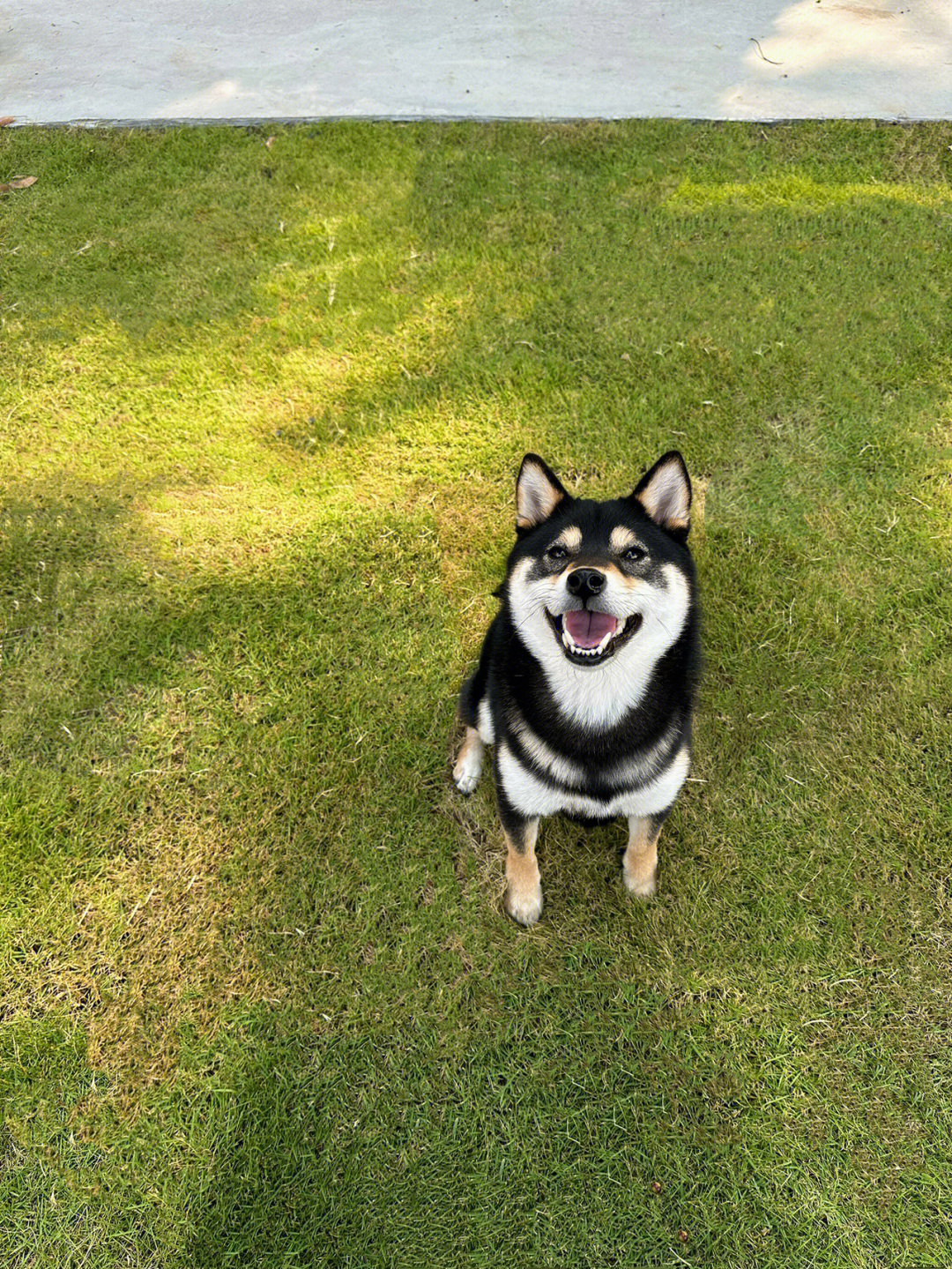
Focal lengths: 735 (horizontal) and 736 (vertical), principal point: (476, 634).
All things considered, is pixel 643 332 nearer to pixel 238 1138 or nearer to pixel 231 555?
pixel 231 555

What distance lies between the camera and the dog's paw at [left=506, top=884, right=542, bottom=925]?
9.09 feet

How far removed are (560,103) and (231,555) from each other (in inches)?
172

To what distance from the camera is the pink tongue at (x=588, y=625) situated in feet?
7.38

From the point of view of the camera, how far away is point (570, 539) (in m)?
2.34

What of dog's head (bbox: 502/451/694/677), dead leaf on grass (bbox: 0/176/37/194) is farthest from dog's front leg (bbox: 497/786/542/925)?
dead leaf on grass (bbox: 0/176/37/194)

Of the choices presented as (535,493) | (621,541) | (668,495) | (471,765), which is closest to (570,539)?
(621,541)

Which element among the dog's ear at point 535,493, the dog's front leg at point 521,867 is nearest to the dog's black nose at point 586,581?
the dog's ear at point 535,493

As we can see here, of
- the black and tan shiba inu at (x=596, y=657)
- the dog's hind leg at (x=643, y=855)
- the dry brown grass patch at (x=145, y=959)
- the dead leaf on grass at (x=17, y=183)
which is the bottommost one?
the dry brown grass patch at (x=145, y=959)

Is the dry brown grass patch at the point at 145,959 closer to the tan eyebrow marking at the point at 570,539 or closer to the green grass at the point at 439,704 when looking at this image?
the green grass at the point at 439,704

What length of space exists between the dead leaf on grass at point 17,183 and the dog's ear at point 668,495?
5.47m

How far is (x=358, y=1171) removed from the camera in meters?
2.40

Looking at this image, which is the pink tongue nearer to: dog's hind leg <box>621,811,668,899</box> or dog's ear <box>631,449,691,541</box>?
dog's ear <box>631,449,691,541</box>

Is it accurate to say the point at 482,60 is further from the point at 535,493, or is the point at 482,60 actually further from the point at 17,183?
the point at 535,493

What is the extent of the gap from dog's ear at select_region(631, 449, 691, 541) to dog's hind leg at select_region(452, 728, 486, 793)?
117 centimetres
